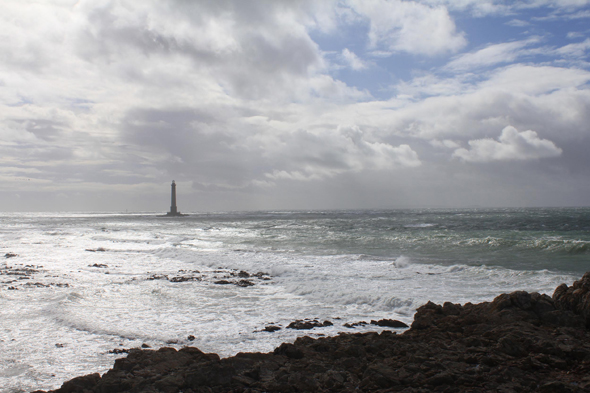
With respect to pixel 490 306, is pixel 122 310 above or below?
below

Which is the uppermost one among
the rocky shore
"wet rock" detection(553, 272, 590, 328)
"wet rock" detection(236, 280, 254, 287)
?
"wet rock" detection(553, 272, 590, 328)

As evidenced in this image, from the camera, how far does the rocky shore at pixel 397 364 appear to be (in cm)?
444

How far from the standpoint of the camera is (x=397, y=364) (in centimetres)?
496

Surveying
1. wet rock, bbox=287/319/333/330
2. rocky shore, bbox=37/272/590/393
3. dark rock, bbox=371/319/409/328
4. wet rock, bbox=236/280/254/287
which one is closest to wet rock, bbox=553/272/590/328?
rocky shore, bbox=37/272/590/393

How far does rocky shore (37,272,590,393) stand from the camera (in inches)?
175

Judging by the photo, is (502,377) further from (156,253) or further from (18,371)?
(156,253)

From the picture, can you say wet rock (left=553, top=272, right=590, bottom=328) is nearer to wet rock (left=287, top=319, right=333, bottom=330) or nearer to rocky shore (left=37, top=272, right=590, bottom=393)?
rocky shore (left=37, top=272, right=590, bottom=393)

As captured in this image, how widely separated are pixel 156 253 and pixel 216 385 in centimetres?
1850

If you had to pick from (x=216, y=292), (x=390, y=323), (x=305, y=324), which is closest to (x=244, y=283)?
(x=216, y=292)

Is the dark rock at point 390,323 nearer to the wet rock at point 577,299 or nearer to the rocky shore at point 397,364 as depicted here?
the rocky shore at point 397,364

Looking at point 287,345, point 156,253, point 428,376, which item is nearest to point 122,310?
point 287,345

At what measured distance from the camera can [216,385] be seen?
180 inches

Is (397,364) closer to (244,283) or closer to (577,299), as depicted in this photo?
(577,299)

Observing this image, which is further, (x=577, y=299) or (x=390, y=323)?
(x=390, y=323)
